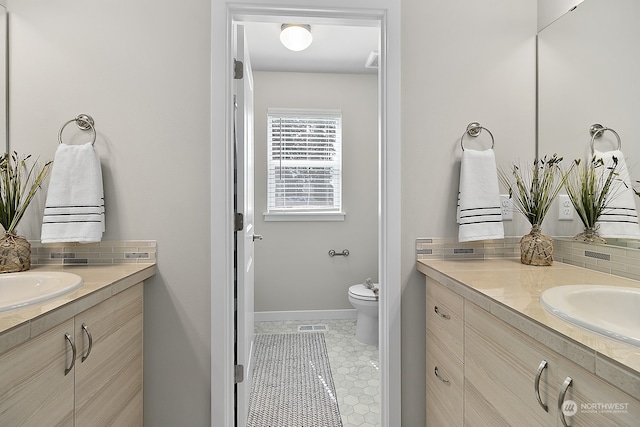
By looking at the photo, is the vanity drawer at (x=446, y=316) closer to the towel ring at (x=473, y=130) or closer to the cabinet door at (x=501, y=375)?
the cabinet door at (x=501, y=375)

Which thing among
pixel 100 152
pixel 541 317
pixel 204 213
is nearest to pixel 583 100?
pixel 541 317

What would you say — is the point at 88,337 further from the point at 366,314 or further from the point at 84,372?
the point at 366,314

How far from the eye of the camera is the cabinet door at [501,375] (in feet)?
2.58

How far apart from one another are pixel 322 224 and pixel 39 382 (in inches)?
108

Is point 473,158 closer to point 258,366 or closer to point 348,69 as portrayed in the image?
point 258,366

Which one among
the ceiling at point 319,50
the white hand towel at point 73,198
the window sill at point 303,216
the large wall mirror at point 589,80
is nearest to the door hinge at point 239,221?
the white hand towel at point 73,198

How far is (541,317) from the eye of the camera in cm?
79

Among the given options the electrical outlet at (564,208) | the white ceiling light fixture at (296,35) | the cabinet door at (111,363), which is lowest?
the cabinet door at (111,363)

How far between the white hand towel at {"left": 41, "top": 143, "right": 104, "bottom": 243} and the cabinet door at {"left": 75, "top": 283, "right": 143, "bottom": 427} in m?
0.31

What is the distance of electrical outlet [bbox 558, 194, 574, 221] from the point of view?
1.49 meters

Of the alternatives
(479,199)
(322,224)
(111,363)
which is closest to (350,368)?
(322,224)

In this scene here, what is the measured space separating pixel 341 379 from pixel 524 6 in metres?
2.30

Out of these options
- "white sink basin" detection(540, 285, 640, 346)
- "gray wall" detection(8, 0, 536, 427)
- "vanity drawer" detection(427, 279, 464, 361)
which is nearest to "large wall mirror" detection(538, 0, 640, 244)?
"gray wall" detection(8, 0, 536, 427)

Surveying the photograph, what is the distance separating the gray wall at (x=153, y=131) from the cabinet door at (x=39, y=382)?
564 mm
